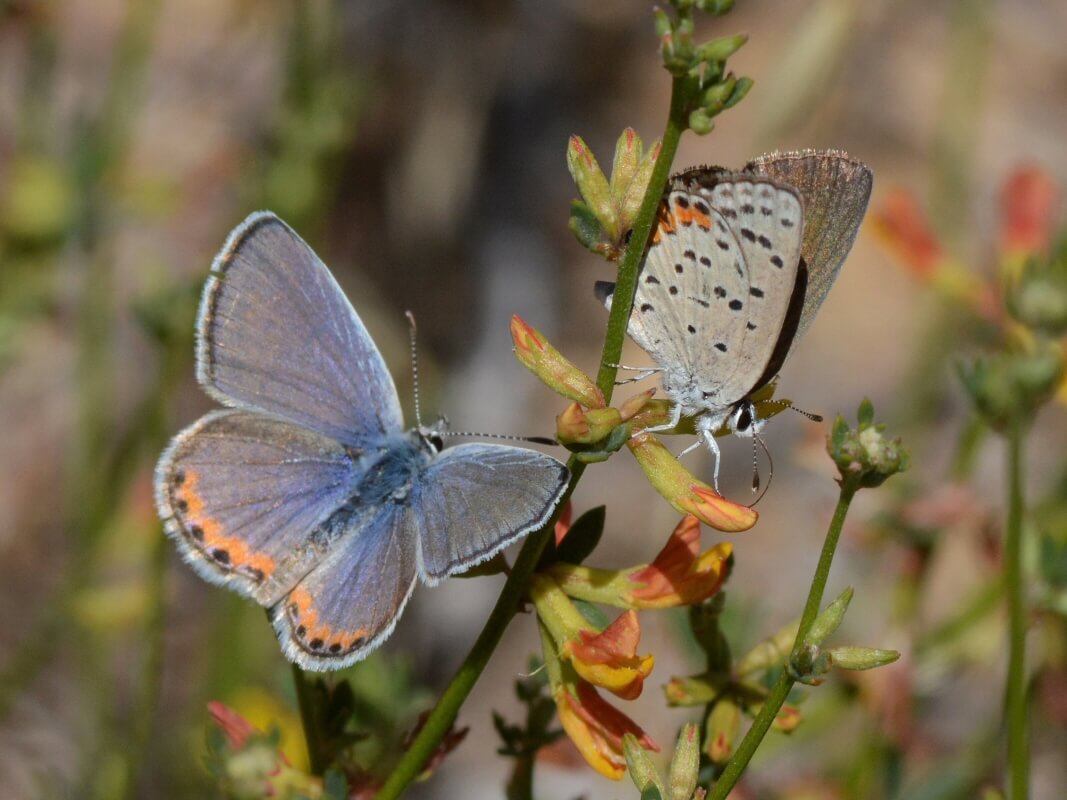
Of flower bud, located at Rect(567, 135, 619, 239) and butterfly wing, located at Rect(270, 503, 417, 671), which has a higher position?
flower bud, located at Rect(567, 135, 619, 239)

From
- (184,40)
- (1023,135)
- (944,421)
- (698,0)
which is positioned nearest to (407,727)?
(698,0)

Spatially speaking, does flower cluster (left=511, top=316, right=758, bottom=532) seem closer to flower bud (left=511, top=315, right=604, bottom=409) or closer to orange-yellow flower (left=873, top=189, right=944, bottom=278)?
flower bud (left=511, top=315, right=604, bottom=409)

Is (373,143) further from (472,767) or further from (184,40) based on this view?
(472,767)

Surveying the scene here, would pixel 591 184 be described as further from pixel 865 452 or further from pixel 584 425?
pixel 865 452

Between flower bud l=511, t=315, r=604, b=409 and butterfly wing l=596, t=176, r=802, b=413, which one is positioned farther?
butterfly wing l=596, t=176, r=802, b=413

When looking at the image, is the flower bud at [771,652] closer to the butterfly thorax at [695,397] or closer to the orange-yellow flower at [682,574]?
the orange-yellow flower at [682,574]

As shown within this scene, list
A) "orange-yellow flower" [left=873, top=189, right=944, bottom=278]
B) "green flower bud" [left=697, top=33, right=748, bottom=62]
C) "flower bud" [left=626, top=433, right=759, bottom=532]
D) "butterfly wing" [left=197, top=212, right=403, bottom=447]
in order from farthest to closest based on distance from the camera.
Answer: "orange-yellow flower" [left=873, top=189, right=944, bottom=278]
"butterfly wing" [left=197, top=212, right=403, bottom=447]
"flower bud" [left=626, top=433, right=759, bottom=532]
"green flower bud" [left=697, top=33, right=748, bottom=62]

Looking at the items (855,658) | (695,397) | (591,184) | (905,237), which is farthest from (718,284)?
(905,237)

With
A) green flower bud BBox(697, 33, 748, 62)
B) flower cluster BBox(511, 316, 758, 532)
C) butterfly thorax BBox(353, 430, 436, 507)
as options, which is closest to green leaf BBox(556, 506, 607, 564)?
flower cluster BBox(511, 316, 758, 532)
